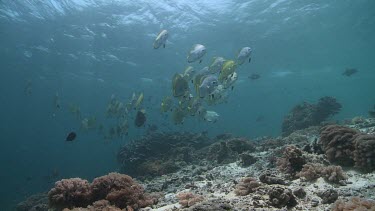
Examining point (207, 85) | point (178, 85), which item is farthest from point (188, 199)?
point (178, 85)

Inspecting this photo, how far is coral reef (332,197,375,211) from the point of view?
412cm

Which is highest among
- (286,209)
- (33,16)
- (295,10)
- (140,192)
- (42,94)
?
(42,94)

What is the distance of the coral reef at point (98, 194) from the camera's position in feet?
21.3

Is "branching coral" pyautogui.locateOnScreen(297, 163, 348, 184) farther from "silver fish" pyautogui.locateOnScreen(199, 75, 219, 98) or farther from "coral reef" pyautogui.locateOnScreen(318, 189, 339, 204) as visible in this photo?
"silver fish" pyautogui.locateOnScreen(199, 75, 219, 98)

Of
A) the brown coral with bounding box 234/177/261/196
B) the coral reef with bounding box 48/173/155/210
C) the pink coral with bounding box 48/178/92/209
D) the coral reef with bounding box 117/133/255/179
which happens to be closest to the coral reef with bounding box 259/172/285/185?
the brown coral with bounding box 234/177/261/196

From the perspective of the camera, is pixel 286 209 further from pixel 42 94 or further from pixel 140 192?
pixel 42 94

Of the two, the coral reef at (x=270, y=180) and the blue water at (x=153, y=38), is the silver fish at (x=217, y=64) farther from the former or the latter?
the blue water at (x=153, y=38)

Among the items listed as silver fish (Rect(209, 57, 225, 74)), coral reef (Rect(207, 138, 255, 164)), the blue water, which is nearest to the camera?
silver fish (Rect(209, 57, 225, 74))

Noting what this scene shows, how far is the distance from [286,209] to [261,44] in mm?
32959

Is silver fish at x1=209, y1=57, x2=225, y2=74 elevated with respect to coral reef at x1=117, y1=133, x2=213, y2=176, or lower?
elevated

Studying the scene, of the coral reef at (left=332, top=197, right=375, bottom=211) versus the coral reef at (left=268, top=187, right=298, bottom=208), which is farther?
the coral reef at (left=268, top=187, right=298, bottom=208)

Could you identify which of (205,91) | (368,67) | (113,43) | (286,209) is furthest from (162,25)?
(368,67)

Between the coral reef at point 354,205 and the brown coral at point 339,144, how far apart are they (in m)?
2.71

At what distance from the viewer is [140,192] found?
684cm
